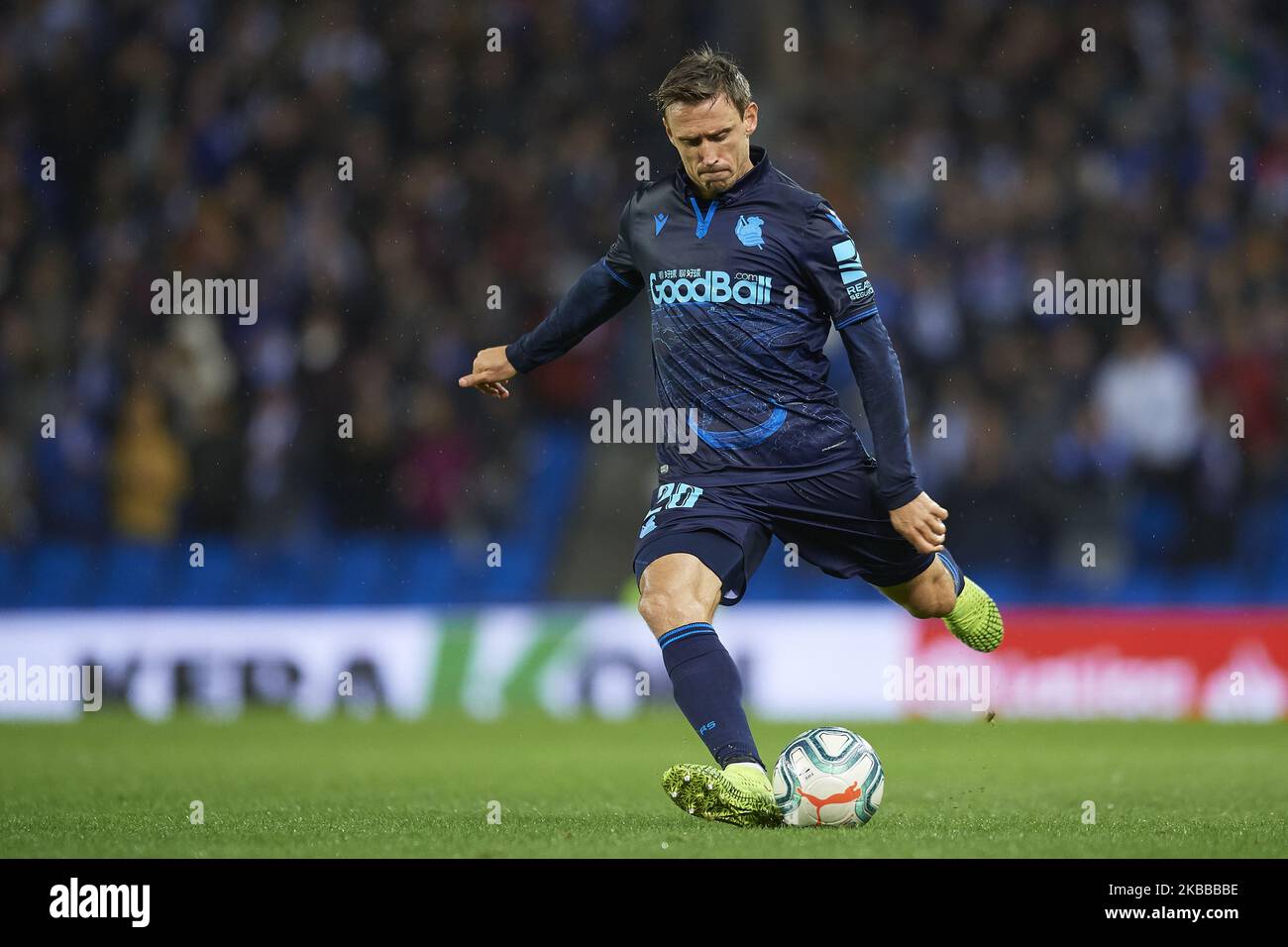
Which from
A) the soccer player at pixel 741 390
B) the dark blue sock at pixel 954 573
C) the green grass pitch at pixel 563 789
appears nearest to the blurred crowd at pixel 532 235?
the green grass pitch at pixel 563 789

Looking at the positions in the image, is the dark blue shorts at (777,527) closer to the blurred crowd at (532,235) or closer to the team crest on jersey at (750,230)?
the team crest on jersey at (750,230)

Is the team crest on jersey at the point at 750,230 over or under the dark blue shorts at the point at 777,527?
over

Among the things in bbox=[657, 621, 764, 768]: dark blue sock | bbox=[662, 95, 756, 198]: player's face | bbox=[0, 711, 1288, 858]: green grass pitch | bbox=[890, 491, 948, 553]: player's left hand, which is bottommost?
bbox=[0, 711, 1288, 858]: green grass pitch

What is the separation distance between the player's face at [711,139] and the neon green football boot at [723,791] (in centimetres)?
184

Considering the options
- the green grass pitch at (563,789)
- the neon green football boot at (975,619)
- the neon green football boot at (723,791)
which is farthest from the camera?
the neon green football boot at (975,619)

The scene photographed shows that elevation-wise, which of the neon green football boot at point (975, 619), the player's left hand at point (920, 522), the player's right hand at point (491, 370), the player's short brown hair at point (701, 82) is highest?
the player's short brown hair at point (701, 82)

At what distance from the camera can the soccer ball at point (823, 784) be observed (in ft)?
18.2

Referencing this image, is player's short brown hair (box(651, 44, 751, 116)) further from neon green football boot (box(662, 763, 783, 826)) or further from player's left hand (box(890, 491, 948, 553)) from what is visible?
neon green football boot (box(662, 763, 783, 826))

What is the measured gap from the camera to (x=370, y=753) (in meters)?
9.05

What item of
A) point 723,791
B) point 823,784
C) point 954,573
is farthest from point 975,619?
point 723,791

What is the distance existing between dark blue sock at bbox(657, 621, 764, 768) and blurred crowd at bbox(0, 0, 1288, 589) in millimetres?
6396

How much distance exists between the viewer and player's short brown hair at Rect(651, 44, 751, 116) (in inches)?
224

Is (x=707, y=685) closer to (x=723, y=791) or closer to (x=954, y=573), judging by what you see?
(x=723, y=791)

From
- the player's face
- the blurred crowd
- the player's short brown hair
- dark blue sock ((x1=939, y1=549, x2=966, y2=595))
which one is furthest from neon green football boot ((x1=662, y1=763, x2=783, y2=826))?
the blurred crowd
